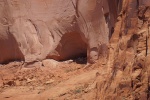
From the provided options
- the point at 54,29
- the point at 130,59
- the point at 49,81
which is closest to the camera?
the point at 130,59

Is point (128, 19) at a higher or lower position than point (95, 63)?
higher

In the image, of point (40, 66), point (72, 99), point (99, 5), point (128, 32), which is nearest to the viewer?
point (128, 32)

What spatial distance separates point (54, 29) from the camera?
11789 millimetres

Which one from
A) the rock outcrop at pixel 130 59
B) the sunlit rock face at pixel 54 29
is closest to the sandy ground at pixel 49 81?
the sunlit rock face at pixel 54 29

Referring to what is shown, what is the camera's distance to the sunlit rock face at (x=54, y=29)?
1073 centimetres

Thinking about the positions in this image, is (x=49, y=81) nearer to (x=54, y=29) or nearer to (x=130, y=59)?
(x=54, y=29)

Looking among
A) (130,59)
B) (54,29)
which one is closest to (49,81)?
(54,29)

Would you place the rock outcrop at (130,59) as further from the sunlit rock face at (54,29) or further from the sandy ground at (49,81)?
the sunlit rock face at (54,29)

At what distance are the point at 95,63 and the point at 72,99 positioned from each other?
3204 millimetres

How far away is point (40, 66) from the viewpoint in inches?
460

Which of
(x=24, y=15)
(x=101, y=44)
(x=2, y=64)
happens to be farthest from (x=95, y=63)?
(x=2, y=64)

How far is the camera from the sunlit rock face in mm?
10727

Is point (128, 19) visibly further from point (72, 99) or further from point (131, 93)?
point (72, 99)

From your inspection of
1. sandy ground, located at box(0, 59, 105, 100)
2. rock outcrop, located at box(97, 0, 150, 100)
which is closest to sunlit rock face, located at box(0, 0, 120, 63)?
sandy ground, located at box(0, 59, 105, 100)
